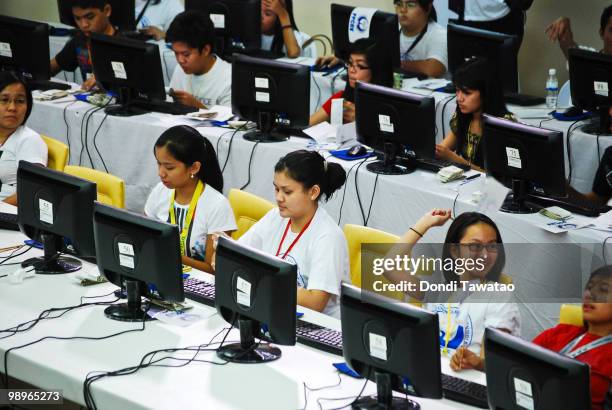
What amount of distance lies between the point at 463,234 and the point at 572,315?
0.45 meters

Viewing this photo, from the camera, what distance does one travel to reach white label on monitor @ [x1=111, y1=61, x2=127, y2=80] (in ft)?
18.0

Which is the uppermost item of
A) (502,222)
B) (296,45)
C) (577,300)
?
(296,45)

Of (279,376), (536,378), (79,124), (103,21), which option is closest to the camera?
(536,378)

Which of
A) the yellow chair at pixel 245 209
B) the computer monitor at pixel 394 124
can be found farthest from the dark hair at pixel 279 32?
the yellow chair at pixel 245 209

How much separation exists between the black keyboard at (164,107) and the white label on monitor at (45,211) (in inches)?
77.8

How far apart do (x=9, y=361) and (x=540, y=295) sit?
2.14 meters

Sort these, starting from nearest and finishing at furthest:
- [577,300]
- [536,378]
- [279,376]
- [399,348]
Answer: [536,378], [399,348], [279,376], [577,300]

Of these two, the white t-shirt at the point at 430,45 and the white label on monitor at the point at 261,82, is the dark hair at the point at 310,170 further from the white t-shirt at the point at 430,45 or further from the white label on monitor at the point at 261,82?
the white t-shirt at the point at 430,45

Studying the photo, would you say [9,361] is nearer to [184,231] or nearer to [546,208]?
[184,231]

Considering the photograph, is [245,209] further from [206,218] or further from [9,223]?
[9,223]

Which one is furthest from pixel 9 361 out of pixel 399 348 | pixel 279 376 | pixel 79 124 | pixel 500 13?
pixel 500 13

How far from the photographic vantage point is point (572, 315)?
3.13m

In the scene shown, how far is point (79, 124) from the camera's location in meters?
5.66

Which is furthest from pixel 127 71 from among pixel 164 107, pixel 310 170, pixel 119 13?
pixel 310 170
